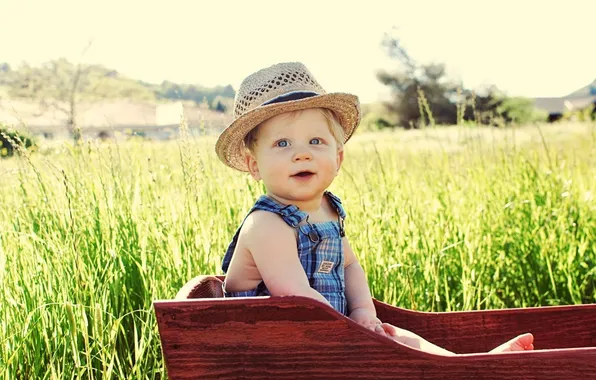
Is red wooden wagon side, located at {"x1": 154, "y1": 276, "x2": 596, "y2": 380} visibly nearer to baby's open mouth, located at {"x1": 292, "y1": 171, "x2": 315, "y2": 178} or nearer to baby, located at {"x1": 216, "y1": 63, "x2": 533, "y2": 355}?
baby, located at {"x1": 216, "y1": 63, "x2": 533, "y2": 355}

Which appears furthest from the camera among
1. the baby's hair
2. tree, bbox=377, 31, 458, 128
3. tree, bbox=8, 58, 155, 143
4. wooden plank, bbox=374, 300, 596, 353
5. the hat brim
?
tree, bbox=377, 31, 458, 128

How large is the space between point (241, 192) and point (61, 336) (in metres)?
1.27

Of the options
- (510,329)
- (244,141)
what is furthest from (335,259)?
(510,329)

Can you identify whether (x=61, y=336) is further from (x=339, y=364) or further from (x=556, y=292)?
(x=556, y=292)

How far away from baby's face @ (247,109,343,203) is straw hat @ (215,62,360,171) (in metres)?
0.04

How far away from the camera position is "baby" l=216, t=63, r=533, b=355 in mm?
2008

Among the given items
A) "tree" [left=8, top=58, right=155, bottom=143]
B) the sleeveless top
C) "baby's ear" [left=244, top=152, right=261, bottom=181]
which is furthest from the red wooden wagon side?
"tree" [left=8, top=58, right=155, bottom=143]

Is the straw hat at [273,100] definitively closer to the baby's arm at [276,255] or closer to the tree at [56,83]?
the baby's arm at [276,255]

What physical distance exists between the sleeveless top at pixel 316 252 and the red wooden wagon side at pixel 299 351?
377mm

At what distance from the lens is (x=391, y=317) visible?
2.40 metres

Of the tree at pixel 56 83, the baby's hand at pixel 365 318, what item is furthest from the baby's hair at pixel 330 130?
the tree at pixel 56 83

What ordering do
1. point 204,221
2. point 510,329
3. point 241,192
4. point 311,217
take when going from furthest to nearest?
point 241,192 < point 204,221 < point 510,329 < point 311,217

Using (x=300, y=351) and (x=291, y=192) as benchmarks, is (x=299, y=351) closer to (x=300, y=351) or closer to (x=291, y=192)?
(x=300, y=351)

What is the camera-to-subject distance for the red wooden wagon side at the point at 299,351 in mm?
1705
